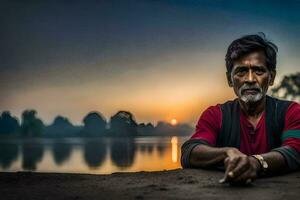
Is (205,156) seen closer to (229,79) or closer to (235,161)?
(235,161)

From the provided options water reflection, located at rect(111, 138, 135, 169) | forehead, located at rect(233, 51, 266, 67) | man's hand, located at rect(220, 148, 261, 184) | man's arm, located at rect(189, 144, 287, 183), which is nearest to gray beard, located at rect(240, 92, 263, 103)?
forehead, located at rect(233, 51, 266, 67)

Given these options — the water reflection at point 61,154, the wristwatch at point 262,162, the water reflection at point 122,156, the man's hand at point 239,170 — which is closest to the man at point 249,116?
the wristwatch at point 262,162

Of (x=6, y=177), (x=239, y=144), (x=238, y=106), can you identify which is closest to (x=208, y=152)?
(x=239, y=144)

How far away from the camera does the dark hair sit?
5.04m

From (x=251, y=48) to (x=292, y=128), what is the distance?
1.00 m

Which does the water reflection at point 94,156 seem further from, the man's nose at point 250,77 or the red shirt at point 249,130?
the man's nose at point 250,77

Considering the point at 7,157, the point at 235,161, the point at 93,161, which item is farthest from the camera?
the point at 7,157

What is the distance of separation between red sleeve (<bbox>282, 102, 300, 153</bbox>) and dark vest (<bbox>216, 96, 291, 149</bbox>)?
0.23 ft

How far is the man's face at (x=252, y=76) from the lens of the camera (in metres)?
5.00

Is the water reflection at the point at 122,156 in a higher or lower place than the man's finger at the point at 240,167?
lower

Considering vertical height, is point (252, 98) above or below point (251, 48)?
below

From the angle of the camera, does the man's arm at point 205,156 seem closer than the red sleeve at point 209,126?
Yes

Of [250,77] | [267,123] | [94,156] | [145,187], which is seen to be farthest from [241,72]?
[94,156]

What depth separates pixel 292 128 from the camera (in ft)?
15.8
